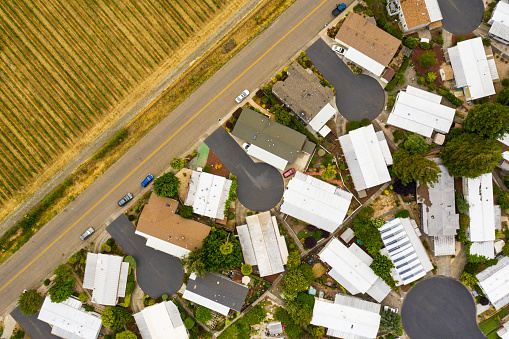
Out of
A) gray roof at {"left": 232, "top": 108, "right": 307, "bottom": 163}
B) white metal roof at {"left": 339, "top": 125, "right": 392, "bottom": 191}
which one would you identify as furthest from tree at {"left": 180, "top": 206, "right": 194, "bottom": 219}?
white metal roof at {"left": 339, "top": 125, "right": 392, "bottom": 191}

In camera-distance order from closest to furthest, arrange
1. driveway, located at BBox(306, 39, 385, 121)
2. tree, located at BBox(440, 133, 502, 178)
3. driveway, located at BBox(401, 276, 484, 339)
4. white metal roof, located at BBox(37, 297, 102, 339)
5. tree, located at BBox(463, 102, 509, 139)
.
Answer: tree, located at BBox(440, 133, 502, 178) → tree, located at BBox(463, 102, 509, 139) → white metal roof, located at BBox(37, 297, 102, 339) → driveway, located at BBox(401, 276, 484, 339) → driveway, located at BBox(306, 39, 385, 121)

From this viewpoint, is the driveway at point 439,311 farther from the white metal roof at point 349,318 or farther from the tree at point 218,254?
the tree at point 218,254

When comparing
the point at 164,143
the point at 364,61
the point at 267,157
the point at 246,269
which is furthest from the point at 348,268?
the point at 164,143

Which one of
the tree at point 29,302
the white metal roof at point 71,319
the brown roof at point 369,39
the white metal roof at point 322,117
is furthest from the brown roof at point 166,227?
the brown roof at point 369,39

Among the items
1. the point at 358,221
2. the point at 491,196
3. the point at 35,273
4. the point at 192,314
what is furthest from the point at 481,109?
the point at 35,273

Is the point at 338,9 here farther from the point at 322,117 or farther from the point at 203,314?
the point at 203,314

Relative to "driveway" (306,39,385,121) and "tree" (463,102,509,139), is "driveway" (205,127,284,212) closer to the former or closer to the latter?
"driveway" (306,39,385,121)
